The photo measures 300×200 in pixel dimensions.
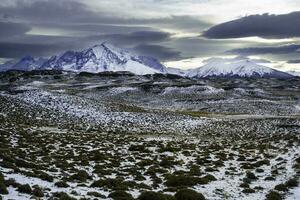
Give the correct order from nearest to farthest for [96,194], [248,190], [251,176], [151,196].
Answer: [151,196]
[96,194]
[248,190]
[251,176]

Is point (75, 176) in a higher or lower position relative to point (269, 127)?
higher

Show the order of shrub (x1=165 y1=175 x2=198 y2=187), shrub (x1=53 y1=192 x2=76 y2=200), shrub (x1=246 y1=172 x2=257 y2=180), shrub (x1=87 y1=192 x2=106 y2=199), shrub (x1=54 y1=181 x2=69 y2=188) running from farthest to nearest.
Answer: shrub (x1=246 y1=172 x2=257 y2=180)
shrub (x1=165 y1=175 x2=198 y2=187)
shrub (x1=54 y1=181 x2=69 y2=188)
shrub (x1=87 y1=192 x2=106 y2=199)
shrub (x1=53 y1=192 x2=76 y2=200)

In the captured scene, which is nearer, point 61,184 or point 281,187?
point 61,184

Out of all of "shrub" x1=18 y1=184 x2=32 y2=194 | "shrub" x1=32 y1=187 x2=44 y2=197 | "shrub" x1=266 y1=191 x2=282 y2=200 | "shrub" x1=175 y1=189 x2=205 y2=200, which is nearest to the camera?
"shrub" x1=32 y1=187 x2=44 y2=197

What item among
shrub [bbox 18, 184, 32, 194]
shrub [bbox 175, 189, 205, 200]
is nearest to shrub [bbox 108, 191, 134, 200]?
shrub [bbox 175, 189, 205, 200]

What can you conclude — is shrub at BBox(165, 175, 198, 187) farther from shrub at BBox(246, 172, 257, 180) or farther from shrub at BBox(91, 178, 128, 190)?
shrub at BBox(246, 172, 257, 180)

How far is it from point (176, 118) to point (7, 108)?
80.0 feet

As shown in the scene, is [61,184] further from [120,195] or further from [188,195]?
[188,195]

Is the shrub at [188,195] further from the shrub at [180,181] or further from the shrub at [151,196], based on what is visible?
the shrub at [180,181]

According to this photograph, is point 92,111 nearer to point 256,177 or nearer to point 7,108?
point 7,108

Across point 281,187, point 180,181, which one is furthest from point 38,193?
point 281,187

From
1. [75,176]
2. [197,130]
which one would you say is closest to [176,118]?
[197,130]

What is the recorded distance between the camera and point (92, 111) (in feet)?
209

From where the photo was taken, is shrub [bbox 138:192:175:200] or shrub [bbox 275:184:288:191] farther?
shrub [bbox 275:184:288:191]
